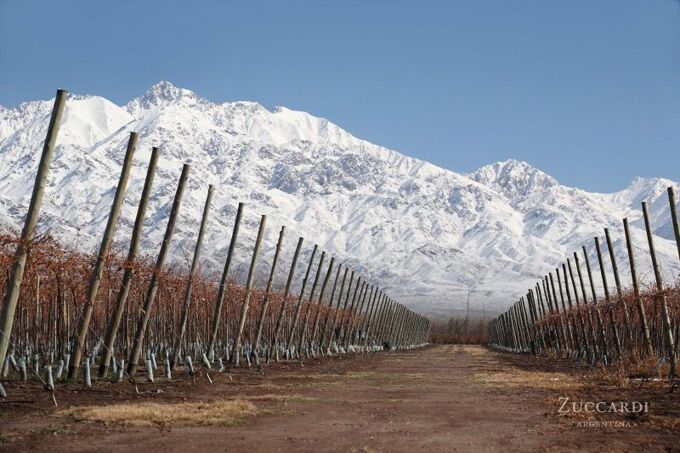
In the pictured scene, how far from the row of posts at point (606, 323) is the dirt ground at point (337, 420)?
5.16 m

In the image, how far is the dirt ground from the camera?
11.2 m

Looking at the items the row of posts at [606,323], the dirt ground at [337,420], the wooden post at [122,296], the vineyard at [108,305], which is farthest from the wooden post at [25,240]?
the row of posts at [606,323]

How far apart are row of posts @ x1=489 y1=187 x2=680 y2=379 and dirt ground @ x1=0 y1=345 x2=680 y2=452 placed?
5.16 m

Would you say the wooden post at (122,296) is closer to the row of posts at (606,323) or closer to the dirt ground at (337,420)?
the dirt ground at (337,420)

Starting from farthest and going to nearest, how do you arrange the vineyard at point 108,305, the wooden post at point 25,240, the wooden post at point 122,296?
1. the wooden post at point 122,296
2. the vineyard at point 108,305
3. the wooden post at point 25,240

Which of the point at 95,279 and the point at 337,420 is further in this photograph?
the point at 95,279

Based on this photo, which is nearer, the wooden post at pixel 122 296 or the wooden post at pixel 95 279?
the wooden post at pixel 95 279

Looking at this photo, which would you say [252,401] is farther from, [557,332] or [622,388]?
[557,332]

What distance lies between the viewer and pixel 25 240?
14586 millimetres

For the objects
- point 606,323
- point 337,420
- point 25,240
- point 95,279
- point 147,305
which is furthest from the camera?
point 606,323

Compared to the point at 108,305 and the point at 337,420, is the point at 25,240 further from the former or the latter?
the point at 108,305

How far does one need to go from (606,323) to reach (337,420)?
117 ft

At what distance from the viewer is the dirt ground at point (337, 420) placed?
11164 millimetres

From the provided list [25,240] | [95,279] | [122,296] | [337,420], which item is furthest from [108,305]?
[337,420]
